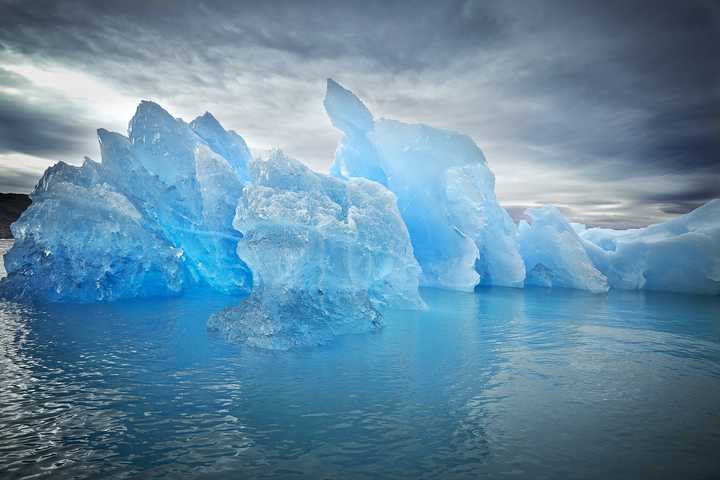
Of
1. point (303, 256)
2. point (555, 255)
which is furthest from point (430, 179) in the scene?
point (303, 256)

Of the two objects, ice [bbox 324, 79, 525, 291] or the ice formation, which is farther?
ice [bbox 324, 79, 525, 291]

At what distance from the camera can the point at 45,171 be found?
15.9 meters

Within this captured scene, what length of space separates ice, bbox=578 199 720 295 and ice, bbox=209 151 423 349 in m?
17.8

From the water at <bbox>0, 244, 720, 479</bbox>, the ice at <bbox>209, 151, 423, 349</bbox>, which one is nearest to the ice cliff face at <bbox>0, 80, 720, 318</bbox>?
the ice at <bbox>209, 151, 423, 349</bbox>

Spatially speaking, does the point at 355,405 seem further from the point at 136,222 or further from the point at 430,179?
the point at 430,179

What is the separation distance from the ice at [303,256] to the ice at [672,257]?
17839mm

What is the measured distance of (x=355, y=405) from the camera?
6316 mm

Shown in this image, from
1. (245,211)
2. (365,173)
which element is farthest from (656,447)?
(365,173)

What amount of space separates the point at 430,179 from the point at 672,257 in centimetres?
1404

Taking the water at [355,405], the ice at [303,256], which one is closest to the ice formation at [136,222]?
the water at [355,405]

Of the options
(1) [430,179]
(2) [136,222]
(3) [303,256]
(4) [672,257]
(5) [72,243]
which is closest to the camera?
(3) [303,256]

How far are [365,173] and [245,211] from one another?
13040mm

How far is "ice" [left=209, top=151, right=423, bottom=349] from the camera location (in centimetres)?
1064

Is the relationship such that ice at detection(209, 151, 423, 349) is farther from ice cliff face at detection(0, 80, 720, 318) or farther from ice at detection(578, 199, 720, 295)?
ice at detection(578, 199, 720, 295)
